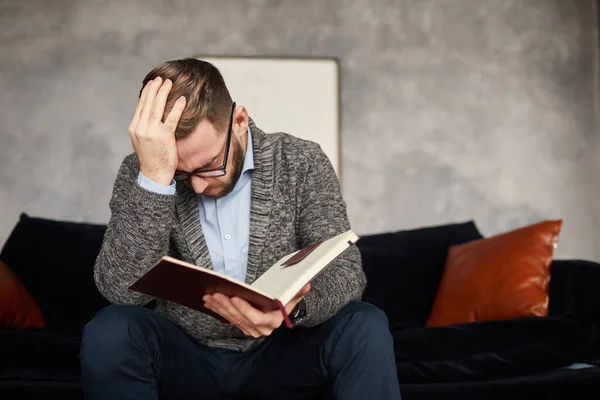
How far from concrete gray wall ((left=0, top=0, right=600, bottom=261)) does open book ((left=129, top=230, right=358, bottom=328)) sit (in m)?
2.15

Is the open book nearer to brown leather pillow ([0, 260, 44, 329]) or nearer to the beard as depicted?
the beard

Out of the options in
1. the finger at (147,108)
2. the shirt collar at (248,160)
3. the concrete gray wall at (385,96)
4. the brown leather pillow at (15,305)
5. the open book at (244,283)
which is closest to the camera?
the open book at (244,283)

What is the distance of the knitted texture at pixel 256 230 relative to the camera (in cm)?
155

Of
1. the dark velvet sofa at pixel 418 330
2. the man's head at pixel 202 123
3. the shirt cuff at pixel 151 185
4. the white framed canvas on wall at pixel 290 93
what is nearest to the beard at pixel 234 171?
the man's head at pixel 202 123

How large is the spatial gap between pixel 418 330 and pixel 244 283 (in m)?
1.21

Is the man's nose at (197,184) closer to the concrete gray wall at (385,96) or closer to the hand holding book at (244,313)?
the hand holding book at (244,313)

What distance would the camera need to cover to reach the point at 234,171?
1742mm

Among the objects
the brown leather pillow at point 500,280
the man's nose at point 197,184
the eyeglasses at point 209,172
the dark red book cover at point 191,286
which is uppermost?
the eyeglasses at point 209,172

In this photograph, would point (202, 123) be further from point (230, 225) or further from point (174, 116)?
point (230, 225)

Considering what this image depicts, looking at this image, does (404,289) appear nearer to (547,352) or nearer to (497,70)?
(547,352)

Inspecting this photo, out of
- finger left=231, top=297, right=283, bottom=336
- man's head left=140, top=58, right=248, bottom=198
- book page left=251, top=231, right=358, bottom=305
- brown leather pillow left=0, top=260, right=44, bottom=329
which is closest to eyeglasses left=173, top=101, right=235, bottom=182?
man's head left=140, top=58, right=248, bottom=198

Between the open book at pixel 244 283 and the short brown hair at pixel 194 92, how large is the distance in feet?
1.17

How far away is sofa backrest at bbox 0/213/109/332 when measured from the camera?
106 inches

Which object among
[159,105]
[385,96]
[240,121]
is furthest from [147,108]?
[385,96]
